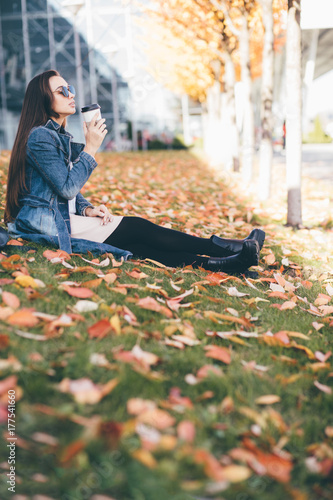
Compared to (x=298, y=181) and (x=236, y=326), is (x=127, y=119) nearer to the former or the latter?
(x=298, y=181)

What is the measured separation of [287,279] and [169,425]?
2156mm

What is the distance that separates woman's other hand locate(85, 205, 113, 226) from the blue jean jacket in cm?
18

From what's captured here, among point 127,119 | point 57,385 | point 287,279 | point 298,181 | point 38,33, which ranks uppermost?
point 38,33

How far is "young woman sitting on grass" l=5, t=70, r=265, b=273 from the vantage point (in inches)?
115

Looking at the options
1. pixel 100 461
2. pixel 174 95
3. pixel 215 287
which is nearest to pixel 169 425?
pixel 100 461

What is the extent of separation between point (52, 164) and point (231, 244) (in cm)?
134

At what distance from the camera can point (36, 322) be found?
2.00m

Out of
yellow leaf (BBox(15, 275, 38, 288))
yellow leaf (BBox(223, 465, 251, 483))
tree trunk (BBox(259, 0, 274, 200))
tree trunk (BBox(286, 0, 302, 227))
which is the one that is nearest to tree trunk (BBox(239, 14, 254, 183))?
tree trunk (BBox(259, 0, 274, 200))

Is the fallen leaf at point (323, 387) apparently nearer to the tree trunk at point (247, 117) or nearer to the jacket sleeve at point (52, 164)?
the jacket sleeve at point (52, 164)

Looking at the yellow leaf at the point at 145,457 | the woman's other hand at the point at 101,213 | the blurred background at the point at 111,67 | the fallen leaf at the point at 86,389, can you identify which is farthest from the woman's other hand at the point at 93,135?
the blurred background at the point at 111,67

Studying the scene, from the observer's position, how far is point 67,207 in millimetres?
3072

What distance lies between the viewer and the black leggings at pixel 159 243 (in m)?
3.21

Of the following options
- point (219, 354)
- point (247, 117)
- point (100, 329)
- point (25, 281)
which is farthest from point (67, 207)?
point (247, 117)

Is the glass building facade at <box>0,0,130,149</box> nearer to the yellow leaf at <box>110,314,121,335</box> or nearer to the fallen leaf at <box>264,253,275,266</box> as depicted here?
the fallen leaf at <box>264,253,275,266</box>
